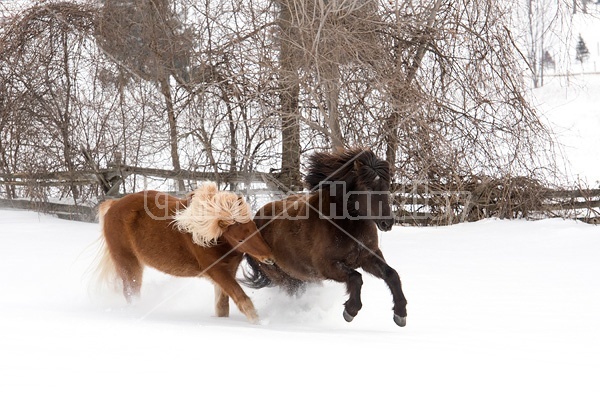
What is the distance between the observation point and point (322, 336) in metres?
4.17

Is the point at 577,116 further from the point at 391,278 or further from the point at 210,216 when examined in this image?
the point at 210,216

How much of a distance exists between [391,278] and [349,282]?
0.32 m

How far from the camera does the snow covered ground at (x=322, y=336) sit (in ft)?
9.48

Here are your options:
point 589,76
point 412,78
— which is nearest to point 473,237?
point 412,78

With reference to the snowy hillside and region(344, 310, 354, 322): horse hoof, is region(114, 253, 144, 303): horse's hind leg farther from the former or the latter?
the snowy hillside

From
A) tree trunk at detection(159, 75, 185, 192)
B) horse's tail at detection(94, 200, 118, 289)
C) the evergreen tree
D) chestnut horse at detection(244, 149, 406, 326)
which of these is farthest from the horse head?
the evergreen tree

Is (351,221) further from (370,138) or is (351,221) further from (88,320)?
(370,138)

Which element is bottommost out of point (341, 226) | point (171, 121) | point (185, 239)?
point (185, 239)

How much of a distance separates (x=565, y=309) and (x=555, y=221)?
472 centimetres

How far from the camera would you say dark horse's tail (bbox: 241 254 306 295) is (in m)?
5.81

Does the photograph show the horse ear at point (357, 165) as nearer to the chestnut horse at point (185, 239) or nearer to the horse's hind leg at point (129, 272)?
the chestnut horse at point (185, 239)

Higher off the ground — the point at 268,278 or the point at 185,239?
the point at 185,239

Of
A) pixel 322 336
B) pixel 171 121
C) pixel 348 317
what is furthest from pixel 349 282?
pixel 171 121

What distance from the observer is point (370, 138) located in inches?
372
